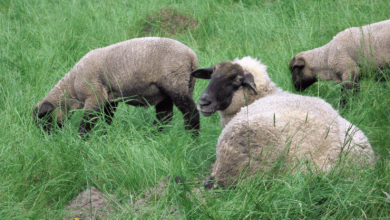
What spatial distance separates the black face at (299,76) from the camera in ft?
19.9

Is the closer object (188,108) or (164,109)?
(188,108)

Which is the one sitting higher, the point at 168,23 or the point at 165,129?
the point at 168,23

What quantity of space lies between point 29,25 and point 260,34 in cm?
471

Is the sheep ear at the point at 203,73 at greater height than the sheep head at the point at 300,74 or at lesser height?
greater

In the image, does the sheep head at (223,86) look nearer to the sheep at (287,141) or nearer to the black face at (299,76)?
the sheep at (287,141)

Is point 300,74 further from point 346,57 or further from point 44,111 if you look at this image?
point 44,111

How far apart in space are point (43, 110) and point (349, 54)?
4.37 metres

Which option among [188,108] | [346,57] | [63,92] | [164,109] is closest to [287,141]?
[188,108]

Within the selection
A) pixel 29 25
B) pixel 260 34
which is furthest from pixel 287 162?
pixel 29 25

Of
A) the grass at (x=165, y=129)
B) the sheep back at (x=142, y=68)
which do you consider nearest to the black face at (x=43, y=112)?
the grass at (x=165, y=129)

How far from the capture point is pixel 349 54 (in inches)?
223

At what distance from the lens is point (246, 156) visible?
275 centimetres

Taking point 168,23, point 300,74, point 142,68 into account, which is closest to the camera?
point 142,68

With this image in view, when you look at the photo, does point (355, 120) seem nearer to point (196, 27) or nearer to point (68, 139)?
point (68, 139)
